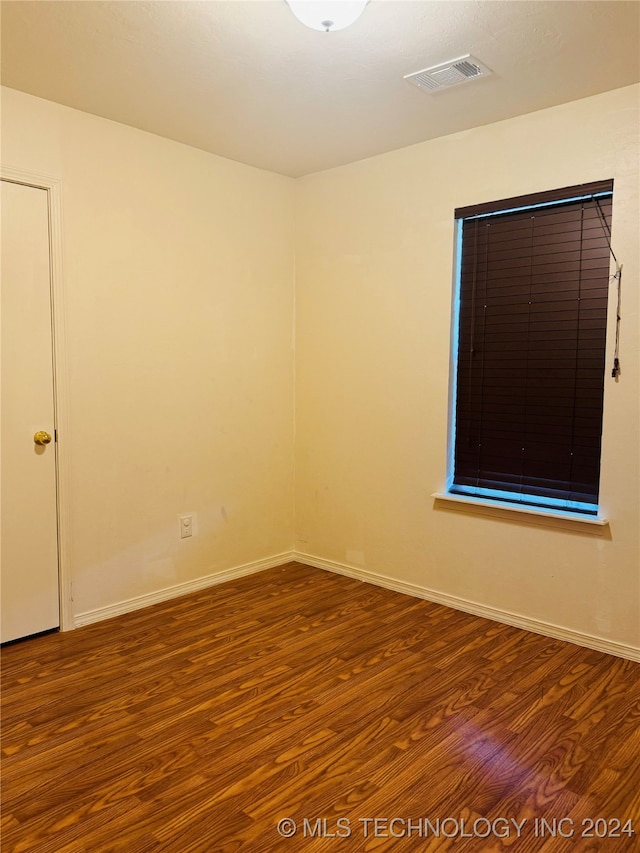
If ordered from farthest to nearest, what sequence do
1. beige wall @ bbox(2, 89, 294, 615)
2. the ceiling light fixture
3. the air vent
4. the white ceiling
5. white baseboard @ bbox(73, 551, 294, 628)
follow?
white baseboard @ bbox(73, 551, 294, 628) → beige wall @ bbox(2, 89, 294, 615) → the air vent → the white ceiling → the ceiling light fixture

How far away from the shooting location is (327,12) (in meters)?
1.99

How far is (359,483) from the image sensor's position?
3871 millimetres

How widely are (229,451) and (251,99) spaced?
1.98 m

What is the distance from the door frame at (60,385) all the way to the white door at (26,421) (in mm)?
24

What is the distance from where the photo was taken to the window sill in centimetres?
289

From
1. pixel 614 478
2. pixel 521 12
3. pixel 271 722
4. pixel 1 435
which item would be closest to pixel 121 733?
pixel 271 722

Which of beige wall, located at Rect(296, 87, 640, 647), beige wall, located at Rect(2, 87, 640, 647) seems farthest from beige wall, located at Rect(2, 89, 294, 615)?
beige wall, located at Rect(296, 87, 640, 647)

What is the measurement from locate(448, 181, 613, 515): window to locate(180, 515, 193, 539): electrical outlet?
61.7 inches

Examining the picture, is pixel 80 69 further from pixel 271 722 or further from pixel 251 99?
pixel 271 722

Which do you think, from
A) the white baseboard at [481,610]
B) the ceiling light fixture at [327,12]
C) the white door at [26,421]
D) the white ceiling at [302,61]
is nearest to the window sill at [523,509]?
the white baseboard at [481,610]

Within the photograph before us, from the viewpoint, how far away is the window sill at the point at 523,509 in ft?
9.49

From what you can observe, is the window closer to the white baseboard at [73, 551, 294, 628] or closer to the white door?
the white baseboard at [73, 551, 294, 628]

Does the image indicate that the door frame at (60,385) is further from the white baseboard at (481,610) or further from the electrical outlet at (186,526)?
the white baseboard at (481,610)

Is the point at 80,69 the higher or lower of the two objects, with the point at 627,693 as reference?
higher
